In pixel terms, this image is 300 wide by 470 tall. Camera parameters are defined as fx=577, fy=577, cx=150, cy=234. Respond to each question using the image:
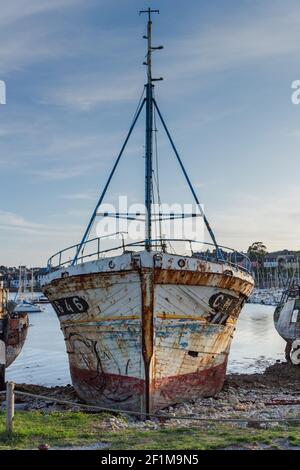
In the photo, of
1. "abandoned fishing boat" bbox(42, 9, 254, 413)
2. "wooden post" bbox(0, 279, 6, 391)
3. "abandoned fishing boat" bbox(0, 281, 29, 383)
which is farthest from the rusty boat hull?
"abandoned fishing boat" bbox(0, 281, 29, 383)

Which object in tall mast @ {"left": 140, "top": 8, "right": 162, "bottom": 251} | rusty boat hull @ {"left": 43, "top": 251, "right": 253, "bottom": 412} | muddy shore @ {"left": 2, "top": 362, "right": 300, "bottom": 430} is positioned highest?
tall mast @ {"left": 140, "top": 8, "right": 162, "bottom": 251}

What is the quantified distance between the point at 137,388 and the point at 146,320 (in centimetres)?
160

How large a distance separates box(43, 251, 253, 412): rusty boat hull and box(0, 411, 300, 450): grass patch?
86.9 inches

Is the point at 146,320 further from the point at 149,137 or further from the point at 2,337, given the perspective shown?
the point at 2,337

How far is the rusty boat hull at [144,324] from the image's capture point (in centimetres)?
1337

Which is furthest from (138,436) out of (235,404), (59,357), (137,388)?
(59,357)

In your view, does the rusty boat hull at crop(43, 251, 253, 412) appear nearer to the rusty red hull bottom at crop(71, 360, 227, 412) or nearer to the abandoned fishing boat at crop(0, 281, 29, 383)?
the rusty red hull bottom at crop(71, 360, 227, 412)

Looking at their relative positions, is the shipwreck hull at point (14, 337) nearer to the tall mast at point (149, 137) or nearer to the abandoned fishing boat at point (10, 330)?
the abandoned fishing boat at point (10, 330)

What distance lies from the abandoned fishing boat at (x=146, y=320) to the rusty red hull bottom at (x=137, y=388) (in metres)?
0.02

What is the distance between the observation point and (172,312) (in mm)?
13734

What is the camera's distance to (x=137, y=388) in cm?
1338

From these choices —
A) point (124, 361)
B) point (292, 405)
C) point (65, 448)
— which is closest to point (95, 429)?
point (65, 448)

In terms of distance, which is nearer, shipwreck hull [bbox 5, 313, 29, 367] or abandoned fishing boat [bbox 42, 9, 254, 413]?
abandoned fishing boat [bbox 42, 9, 254, 413]

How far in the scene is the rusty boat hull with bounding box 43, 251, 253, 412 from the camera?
526 inches
